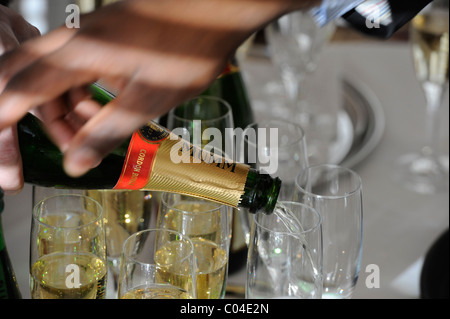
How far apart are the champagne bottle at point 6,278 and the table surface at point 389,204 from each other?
0.02 meters

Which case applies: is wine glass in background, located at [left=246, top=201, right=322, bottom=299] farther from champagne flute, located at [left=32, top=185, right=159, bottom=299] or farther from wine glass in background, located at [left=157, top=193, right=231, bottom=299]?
champagne flute, located at [left=32, top=185, right=159, bottom=299]

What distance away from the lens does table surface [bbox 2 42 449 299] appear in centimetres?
93

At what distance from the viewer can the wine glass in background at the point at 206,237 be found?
741mm

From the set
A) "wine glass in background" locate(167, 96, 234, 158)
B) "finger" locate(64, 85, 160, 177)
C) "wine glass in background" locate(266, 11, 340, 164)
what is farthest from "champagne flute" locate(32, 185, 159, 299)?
"wine glass in background" locate(266, 11, 340, 164)

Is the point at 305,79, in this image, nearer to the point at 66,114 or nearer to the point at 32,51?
the point at 66,114

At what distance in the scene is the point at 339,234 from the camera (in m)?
0.76

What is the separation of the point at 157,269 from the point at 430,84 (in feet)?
2.37

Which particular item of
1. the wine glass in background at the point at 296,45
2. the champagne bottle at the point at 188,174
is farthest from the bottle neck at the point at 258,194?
the wine glass in background at the point at 296,45

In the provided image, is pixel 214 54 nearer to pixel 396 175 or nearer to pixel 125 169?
pixel 125 169

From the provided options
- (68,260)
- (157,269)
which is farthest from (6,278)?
(157,269)

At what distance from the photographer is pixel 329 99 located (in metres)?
1.41

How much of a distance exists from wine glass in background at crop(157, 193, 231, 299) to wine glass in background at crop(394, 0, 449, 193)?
0.50m

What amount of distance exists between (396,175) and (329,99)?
310 millimetres
